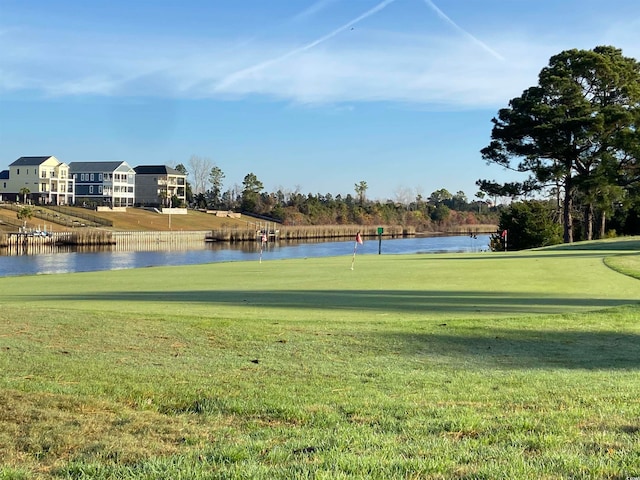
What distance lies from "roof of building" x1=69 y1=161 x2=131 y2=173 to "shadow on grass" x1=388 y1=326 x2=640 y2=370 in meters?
133

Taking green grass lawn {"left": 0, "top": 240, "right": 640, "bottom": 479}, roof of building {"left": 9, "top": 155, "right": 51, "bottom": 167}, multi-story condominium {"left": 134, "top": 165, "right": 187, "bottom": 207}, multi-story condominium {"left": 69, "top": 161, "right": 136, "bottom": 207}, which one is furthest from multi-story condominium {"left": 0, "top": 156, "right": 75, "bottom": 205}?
green grass lawn {"left": 0, "top": 240, "right": 640, "bottom": 479}

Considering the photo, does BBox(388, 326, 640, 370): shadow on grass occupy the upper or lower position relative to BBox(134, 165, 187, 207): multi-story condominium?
lower

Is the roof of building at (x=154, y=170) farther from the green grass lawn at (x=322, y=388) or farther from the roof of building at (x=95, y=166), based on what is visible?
the green grass lawn at (x=322, y=388)

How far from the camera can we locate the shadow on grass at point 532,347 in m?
9.51

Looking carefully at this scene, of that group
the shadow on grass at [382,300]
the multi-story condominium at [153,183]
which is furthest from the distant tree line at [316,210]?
the shadow on grass at [382,300]

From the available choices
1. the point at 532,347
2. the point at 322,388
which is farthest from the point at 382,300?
the point at 322,388

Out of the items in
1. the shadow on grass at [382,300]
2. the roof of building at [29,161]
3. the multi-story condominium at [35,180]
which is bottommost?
the shadow on grass at [382,300]

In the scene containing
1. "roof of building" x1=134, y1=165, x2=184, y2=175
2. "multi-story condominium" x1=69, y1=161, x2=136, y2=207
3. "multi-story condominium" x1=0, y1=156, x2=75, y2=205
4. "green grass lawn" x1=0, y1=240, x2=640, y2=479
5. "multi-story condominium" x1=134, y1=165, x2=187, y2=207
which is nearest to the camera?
"green grass lawn" x1=0, y1=240, x2=640, y2=479

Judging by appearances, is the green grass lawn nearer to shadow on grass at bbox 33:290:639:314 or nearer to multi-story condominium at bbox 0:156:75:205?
shadow on grass at bbox 33:290:639:314

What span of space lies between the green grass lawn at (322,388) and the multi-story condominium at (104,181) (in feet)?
410

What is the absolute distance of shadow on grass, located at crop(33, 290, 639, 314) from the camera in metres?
15.5

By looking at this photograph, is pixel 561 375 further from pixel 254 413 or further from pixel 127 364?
pixel 127 364

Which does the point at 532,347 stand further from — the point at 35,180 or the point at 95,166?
the point at 95,166

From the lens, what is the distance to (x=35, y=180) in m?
126
